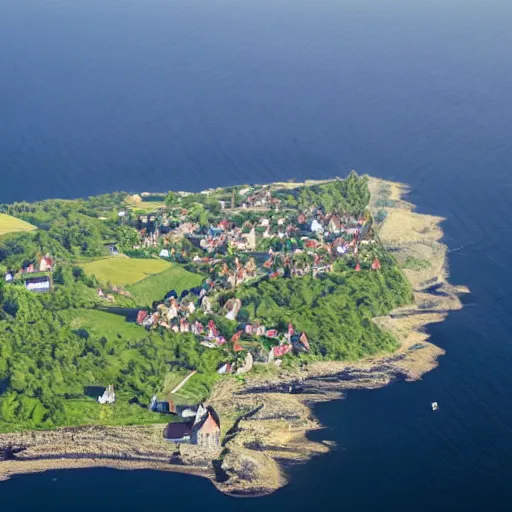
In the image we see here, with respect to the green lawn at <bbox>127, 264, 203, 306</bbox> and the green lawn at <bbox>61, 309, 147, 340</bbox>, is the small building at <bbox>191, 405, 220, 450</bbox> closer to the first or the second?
the green lawn at <bbox>61, 309, 147, 340</bbox>

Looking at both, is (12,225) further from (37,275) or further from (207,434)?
(207,434)

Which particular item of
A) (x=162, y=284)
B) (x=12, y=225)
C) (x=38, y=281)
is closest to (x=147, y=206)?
(x=12, y=225)

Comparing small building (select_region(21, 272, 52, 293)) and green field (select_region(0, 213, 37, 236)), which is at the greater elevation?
green field (select_region(0, 213, 37, 236))

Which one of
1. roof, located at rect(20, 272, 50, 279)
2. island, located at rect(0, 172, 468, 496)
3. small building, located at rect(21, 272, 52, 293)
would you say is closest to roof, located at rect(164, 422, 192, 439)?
island, located at rect(0, 172, 468, 496)

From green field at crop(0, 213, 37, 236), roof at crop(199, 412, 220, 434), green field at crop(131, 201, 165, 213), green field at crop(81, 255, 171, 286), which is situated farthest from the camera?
green field at crop(131, 201, 165, 213)

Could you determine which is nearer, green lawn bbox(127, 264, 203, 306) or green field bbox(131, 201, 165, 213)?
green lawn bbox(127, 264, 203, 306)

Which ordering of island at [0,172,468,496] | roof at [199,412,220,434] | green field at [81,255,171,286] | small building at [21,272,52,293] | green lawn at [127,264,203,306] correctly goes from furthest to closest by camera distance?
green field at [81,255,171,286]
green lawn at [127,264,203,306]
small building at [21,272,52,293]
island at [0,172,468,496]
roof at [199,412,220,434]

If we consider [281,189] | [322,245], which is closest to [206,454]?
[322,245]

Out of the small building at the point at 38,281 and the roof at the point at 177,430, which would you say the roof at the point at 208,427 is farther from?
the small building at the point at 38,281
